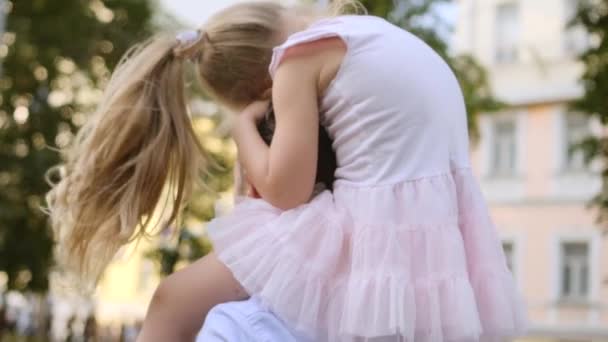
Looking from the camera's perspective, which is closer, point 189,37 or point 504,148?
point 189,37

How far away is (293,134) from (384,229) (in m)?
0.28

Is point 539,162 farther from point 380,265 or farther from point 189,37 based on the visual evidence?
point 380,265

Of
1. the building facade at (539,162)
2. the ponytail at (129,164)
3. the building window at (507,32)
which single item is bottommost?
the building facade at (539,162)

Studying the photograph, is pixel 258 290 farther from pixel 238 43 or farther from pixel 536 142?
pixel 536 142

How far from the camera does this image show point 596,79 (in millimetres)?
9367

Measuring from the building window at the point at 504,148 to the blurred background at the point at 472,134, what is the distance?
36 millimetres

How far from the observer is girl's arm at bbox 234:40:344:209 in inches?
79.9

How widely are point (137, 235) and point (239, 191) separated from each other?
274 mm

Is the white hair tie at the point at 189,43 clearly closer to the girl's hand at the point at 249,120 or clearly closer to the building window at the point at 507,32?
the girl's hand at the point at 249,120

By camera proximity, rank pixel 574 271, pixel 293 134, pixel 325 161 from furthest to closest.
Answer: pixel 574 271, pixel 325 161, pixel 293 134

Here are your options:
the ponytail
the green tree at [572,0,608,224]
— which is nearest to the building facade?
the green tree at [572,0,608,224]

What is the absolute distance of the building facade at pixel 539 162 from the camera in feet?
73.8

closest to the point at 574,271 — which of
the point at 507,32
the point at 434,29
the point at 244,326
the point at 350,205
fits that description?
the point at 507,32

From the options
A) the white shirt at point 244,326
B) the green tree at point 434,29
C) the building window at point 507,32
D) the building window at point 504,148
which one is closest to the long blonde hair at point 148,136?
the white shirt at point 244,326
